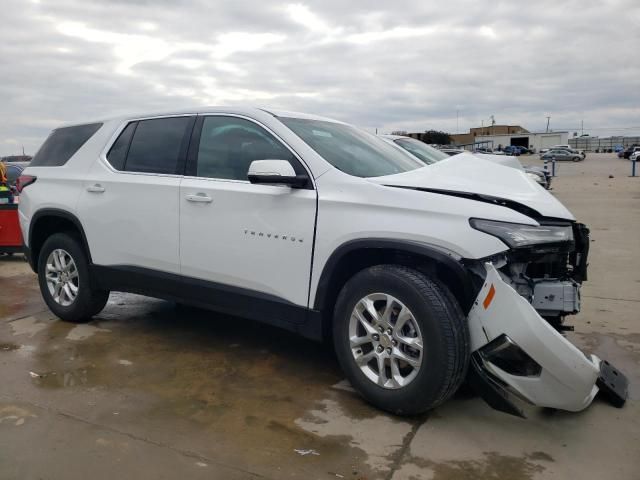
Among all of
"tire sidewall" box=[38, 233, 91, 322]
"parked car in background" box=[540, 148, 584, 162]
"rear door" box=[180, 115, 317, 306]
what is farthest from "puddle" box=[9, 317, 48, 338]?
"parked car in background" box=[540, 148, 584, 162]

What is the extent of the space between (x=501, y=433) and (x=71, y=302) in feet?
12.2

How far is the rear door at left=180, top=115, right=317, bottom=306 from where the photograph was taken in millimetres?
3660

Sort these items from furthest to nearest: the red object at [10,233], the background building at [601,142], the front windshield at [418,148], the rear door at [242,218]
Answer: the background building at [601,142], the front windshield at [418,148], the red object at [10,233], the rear door at [242,218]

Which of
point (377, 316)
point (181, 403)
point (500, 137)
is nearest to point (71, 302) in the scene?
point (181, 403)

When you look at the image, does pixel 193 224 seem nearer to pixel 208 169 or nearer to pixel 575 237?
pixel 208 169

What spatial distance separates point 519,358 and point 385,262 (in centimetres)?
93

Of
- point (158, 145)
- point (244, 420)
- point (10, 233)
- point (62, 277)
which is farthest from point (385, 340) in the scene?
point (10, 233)

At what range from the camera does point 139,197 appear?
4.46 metres

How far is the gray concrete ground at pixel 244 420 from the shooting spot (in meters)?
2.85

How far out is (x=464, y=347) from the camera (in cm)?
309

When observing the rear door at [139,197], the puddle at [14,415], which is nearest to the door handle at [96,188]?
the rear door at [139,197]

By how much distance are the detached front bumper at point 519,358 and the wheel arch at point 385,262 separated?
16 cm

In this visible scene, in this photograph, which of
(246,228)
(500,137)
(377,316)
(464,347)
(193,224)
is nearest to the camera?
(464,347)

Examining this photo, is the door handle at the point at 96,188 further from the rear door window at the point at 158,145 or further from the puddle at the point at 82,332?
the puddle at the point at 82,332
